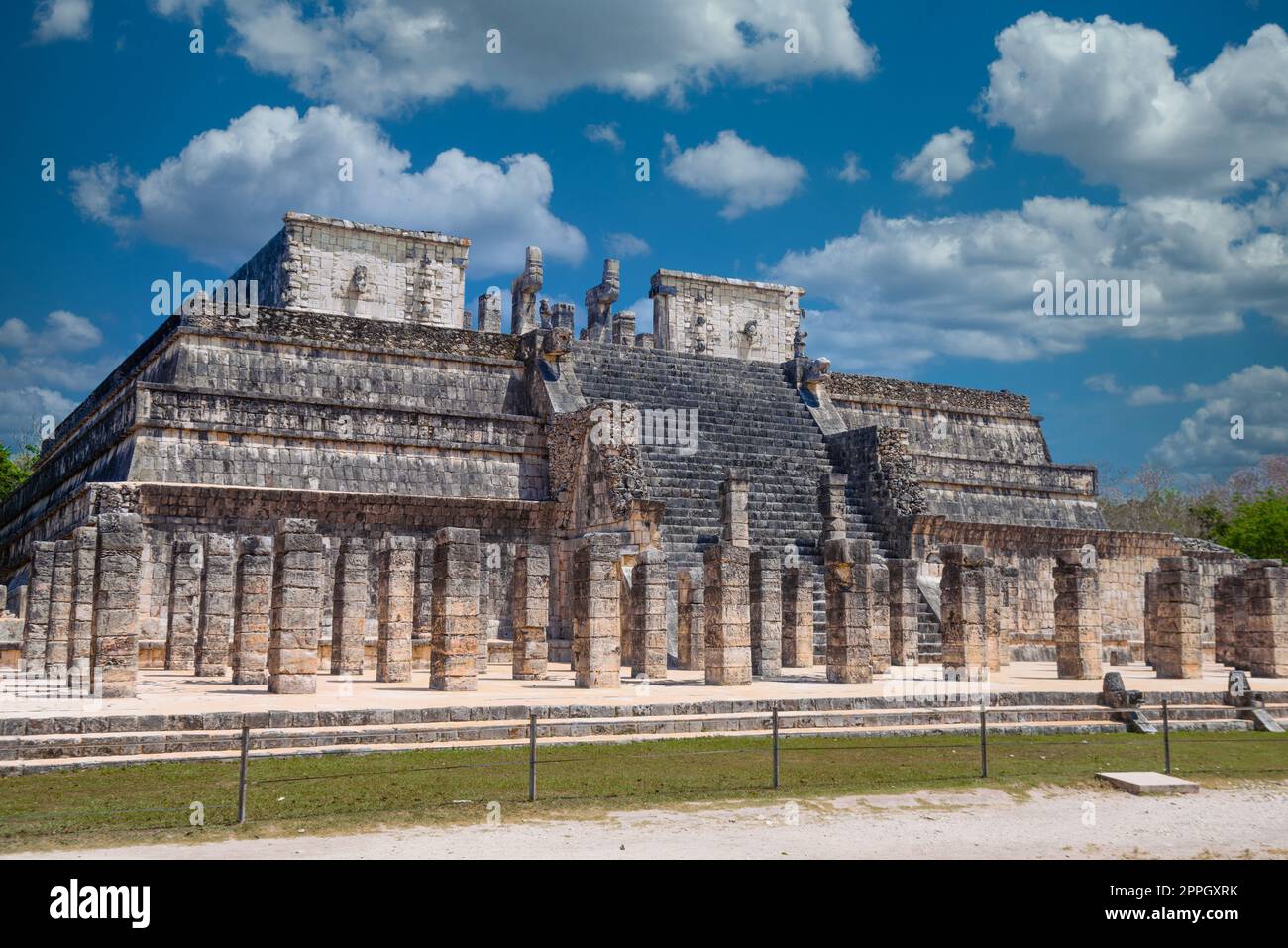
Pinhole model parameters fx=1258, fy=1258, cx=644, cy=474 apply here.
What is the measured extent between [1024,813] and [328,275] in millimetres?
25085

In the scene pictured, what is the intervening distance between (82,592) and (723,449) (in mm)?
11734

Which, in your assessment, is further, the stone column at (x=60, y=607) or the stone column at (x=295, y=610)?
the stone column at (x=60, y=607)

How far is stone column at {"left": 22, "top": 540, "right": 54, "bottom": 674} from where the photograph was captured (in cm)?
1939

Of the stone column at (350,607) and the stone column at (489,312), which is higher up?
the stone column at (489,312)

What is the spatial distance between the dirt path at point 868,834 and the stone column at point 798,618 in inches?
334

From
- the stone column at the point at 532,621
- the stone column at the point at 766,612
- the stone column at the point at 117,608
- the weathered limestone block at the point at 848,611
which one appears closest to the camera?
the stone column at the point at 117,608

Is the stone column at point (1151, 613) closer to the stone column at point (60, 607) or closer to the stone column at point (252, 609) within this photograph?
the stone column at point (252, 609)

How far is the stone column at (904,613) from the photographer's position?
19656mm

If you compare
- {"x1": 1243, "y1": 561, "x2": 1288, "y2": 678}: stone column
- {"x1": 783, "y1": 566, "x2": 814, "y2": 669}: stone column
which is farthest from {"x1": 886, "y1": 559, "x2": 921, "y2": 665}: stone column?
{"x1": 1243, "y1": 561, "x2": 1288, "y2": 678}: stone column

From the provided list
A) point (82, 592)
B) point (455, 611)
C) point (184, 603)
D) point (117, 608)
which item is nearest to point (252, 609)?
point (117, 608)

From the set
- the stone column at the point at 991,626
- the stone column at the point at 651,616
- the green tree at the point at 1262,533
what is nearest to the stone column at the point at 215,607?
the stone column at the point at 651,616
